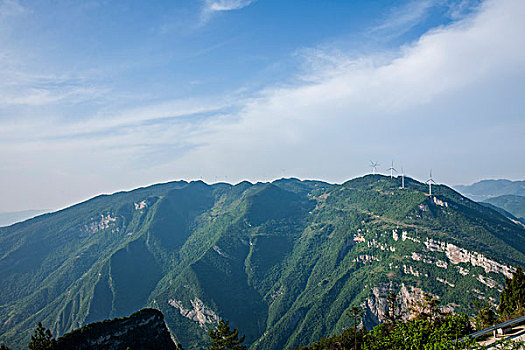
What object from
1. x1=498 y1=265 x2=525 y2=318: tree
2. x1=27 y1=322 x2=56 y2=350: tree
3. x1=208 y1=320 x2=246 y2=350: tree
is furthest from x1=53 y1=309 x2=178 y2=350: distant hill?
x1=498 y1=265 x2=525 y2=318: tree

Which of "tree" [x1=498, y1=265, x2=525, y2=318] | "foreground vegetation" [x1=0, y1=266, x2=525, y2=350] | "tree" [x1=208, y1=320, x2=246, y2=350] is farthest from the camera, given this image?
"tree" [x1=498, y1=265, x2=525, y2=318]

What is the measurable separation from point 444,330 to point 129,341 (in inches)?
2980

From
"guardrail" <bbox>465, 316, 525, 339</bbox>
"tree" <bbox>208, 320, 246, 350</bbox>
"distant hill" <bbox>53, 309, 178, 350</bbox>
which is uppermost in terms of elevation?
"guardrail" <bbox>465, 316, 525, 339</bbox>

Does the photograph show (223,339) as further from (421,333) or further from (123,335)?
(421,333)

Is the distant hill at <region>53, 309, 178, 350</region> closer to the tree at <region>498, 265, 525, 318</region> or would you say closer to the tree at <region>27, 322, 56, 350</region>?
the tree at <region>27, 322, 56, 350</region>

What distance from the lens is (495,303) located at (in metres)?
175

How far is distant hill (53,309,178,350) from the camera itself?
7562cm

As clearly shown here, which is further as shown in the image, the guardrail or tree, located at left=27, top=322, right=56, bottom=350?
tree, located at left=27, top=322, right=56, bottom=350

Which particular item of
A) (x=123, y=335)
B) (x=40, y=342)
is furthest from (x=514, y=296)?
(x=40, y=342)

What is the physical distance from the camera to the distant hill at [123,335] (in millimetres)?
75625

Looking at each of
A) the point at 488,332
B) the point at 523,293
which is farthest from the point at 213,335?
the point at 523,293

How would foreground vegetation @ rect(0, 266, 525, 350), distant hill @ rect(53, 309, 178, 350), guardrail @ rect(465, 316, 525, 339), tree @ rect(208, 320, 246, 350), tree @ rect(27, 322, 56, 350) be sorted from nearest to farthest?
foreground vegetation @ rect(0, 266, 525, 350)
guardrail @ rect(465, 316, 525, 339)
tree @ rect(208, 320, 246, 350)
tree @ rect(27, 322, 56, 350)
distant hill @ rect(53, 309, 178, 350)

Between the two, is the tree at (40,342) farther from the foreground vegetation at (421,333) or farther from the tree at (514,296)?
the tree at (514,296)

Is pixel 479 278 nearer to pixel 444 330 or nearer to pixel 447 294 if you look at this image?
pixel 447 294
